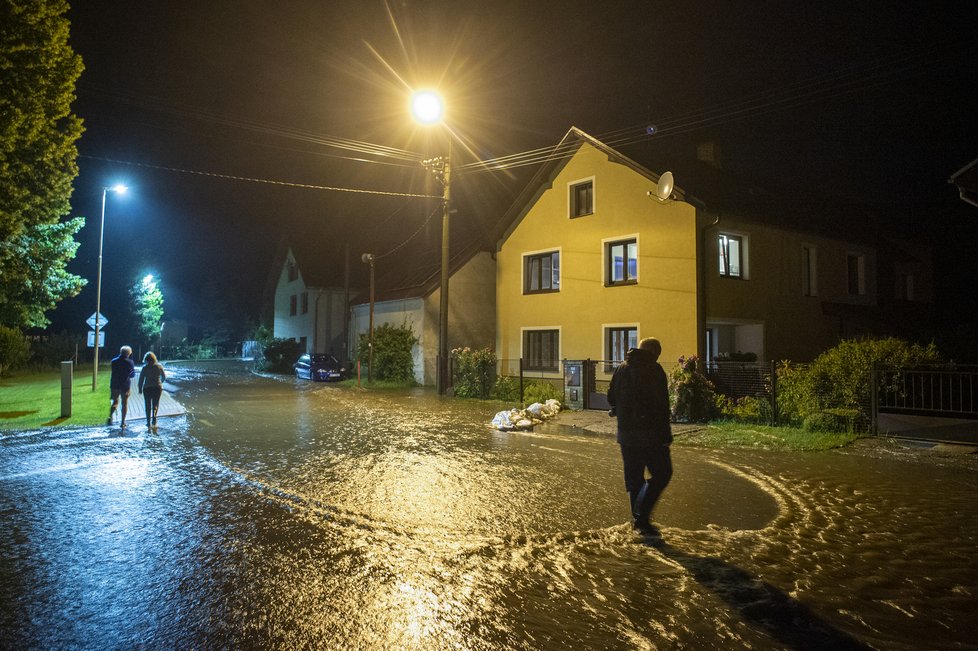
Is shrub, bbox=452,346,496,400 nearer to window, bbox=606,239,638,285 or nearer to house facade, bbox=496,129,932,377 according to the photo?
house facade, bbox=496,129,932,377

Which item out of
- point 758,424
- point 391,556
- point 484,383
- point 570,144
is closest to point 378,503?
point 391,556

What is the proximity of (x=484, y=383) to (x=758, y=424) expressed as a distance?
9940 millimetres

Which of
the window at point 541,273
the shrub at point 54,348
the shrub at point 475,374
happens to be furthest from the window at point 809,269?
the shrub at point 54,348

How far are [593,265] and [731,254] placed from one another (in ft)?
14.9

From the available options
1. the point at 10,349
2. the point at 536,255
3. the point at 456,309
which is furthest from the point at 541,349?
the point at 10,349

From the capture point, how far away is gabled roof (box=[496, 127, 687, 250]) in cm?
2006

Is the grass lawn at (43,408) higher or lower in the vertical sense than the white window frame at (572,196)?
lower

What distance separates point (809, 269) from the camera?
2227 centimetres

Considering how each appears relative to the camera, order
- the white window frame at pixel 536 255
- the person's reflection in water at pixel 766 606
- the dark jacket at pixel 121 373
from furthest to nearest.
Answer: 1. the white window frame at pixel 536 255
2. the dark jacket at pixel 121 373
3. the person's reflection in water at pixel 766 606

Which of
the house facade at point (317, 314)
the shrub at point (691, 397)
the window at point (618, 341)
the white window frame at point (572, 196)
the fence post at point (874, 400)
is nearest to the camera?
the fence post at point (874, 400)

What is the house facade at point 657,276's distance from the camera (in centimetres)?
1903

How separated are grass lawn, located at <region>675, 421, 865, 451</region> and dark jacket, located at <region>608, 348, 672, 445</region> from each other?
6208mm

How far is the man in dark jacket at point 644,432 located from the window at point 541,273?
1688 cm

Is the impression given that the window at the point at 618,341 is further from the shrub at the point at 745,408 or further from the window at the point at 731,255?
the shrub at the point at 745,408
